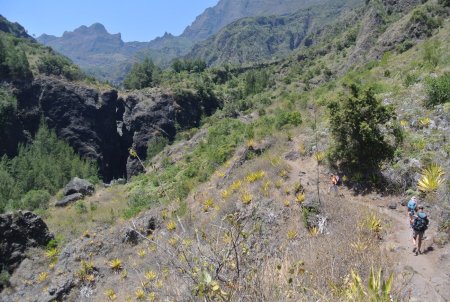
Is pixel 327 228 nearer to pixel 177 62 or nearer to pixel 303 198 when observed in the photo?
pixel 303 198

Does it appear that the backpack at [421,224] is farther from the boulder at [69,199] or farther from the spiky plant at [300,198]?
the boulder at [69,199]

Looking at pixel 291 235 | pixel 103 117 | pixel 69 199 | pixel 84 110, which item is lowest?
pixel 69 199

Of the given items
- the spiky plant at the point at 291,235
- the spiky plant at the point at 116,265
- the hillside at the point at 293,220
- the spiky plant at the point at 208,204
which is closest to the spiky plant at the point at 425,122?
the hillside at the point at 293,220

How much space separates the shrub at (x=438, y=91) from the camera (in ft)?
40.3

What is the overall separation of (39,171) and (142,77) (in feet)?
90.1

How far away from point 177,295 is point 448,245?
6.36 meters

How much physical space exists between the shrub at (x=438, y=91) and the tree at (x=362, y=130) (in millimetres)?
1732

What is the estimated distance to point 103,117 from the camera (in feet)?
181

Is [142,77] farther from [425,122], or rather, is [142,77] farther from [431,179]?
[431,179]

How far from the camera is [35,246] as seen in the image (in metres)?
16.6

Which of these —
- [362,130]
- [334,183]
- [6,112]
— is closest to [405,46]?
[362,130]

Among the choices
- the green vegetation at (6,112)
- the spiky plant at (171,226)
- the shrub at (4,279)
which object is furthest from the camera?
the green vegetation at (6,112)

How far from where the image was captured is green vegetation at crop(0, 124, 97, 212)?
3200 cm

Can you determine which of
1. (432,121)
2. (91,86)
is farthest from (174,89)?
(432,121)
